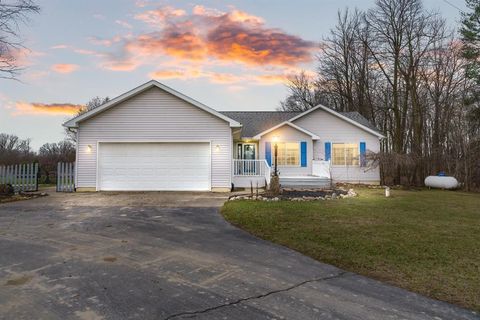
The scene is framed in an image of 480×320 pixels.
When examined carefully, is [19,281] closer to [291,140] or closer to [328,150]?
[291,140]

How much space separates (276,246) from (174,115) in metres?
10.7

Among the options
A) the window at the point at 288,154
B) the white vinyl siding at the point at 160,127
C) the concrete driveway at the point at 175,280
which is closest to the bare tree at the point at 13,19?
the white vinyl siding at the point at 160,127

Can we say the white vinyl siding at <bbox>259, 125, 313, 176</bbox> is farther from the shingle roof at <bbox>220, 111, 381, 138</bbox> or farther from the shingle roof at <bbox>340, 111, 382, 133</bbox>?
the shingle roof at <bbox>340, 111, 382, 133</bbox>

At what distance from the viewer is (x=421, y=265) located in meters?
4.72

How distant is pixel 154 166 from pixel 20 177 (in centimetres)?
632

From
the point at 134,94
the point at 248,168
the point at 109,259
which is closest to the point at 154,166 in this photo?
the point at 134,94

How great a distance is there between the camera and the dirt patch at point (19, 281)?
3792 millimetres

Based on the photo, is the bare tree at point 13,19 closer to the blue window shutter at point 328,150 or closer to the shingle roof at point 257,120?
the shingle roof at point 257,120

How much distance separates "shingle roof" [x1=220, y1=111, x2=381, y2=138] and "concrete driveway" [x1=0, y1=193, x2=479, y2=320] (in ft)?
44.5

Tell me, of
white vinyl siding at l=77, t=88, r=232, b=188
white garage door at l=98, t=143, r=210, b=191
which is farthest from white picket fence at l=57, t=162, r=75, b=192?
white garage door at l=98, t=143, r=210, b=191

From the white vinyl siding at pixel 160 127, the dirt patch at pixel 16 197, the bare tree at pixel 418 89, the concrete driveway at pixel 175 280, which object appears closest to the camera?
the concrete driveway at pixel 175 280

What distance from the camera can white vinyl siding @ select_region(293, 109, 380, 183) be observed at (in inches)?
778

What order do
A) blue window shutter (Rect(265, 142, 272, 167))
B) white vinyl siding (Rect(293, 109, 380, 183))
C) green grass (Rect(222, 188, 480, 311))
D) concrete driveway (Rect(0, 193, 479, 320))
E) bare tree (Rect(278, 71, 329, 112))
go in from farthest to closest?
1. bare tree (Rect(278, 71, 329, 112))
2. white vinyl siding (Rect(293, 109, 380, 183))
3. blue window shutter (Rect(265, 142, 272, 167))
4. green grass (Rect(222, 188, 480, 311))
5. concrete driveway (Rect(0, 193, 479, 320))

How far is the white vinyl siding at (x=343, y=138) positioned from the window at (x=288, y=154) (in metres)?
1.40
